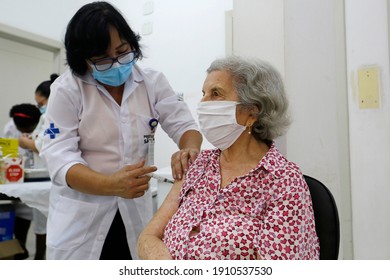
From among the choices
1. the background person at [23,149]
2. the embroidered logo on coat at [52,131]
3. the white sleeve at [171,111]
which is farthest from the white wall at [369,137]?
the background person at [23,149]

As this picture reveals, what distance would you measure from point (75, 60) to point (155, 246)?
72cm

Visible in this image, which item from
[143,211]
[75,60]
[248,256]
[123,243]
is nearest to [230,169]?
[248,256]

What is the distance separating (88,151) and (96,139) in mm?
61

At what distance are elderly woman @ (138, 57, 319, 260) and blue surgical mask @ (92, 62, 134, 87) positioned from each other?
12.5 inches

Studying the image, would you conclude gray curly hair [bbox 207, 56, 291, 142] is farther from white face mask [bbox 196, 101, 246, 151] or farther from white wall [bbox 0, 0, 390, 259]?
white wall [bbox 0, 0, 390, 259]

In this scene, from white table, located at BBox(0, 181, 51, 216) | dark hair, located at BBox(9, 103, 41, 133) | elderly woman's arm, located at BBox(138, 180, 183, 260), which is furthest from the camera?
dark hair, located at BBox(9, 103, 41, 133)

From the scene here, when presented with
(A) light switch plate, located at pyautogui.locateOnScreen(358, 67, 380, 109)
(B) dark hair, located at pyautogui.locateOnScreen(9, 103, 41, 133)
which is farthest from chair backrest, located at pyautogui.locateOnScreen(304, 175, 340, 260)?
(B) dark hair, located at pyautogui.locateOnScreen(9, 103, 41, 133)

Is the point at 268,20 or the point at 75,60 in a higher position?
the point at 268,20

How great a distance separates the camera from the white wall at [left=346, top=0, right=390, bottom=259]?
56.5 inches

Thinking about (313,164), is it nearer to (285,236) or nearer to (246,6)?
(285,236)

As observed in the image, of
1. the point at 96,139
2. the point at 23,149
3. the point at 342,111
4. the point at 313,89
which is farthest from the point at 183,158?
the point at 23,149

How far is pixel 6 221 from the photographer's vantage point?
2.07 meters

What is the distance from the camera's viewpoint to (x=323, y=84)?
146cm

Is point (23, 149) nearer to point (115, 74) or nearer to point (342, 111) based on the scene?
point (115, 74)
